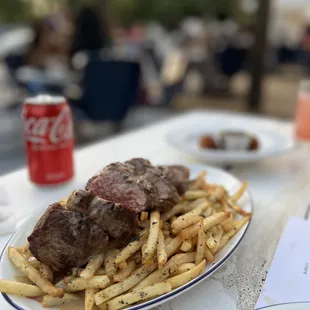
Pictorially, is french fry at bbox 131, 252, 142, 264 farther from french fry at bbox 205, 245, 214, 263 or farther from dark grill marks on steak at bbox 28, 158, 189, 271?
french fry at bbox 205, 245, 214, 263

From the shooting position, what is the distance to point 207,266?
81cm

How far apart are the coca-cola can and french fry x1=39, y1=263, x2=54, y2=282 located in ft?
1.92

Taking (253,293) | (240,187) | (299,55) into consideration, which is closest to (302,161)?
(240,187)

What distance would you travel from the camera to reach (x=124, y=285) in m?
0.74

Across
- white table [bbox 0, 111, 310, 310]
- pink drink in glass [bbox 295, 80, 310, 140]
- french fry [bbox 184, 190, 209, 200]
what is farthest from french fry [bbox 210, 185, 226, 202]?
pink drink in glass [bbox 295, 80, 310, 140]

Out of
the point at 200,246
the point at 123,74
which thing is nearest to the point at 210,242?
the point at 200,246

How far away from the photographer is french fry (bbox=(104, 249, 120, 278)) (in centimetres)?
77

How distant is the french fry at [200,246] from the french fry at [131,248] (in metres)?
0.11

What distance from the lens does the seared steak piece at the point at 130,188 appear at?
0.85 metres

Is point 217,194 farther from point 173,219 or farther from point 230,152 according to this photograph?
point 230,152

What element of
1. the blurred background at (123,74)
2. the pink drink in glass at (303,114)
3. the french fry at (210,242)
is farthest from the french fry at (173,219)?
the blurred background at (123,74)

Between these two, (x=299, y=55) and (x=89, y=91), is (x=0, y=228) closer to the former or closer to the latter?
(x=89, y=91)

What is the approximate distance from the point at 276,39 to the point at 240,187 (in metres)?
11.6

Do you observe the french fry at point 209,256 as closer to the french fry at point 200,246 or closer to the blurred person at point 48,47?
the french fry at point 200,246
